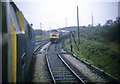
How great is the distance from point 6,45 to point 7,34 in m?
0.23

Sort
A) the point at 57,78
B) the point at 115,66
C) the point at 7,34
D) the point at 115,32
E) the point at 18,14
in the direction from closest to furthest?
the point at 7,34
the point at 18,14
the point at 115,32
the point at 57,78
the point at 115,66

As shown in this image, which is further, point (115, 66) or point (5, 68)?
point (115, 66)

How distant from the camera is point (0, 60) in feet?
8.07

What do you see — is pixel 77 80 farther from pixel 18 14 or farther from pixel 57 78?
pixel 18 14

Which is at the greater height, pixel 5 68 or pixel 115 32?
pixel 115 32

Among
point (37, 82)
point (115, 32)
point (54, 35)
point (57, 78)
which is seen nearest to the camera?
point (115, 32)

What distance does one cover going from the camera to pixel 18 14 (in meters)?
4.30

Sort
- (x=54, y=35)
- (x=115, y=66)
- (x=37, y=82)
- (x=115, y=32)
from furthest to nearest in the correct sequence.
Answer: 1. (x=54, y=35)
2. (x=115, y=66)
3. (x=37, y=82)
4. (x=115, y=32)

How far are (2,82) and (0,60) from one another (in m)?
0.52

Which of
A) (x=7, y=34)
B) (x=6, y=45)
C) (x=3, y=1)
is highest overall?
(x=3, y=1)

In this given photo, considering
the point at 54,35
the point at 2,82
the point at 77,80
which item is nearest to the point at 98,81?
the point at 77,80

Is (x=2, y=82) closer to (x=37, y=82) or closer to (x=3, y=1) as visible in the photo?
(x=3, y=1)

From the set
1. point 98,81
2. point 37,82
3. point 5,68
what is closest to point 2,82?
point 5,68

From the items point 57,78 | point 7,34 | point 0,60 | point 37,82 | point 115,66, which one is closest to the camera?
point 7,34
